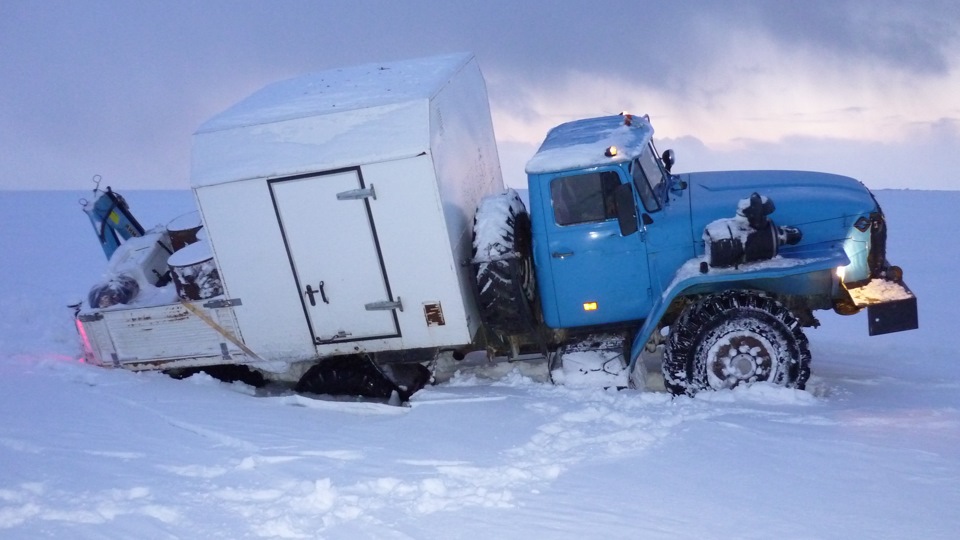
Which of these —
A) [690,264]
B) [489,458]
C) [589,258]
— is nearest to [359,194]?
[589,258]

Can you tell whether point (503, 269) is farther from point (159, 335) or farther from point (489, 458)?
point (159, 335)

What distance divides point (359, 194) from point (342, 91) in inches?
53.6

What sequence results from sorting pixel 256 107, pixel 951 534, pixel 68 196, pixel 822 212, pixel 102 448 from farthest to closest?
1. pixel 68 196
2. pixel 256 107
3. pixel 822 212
4. pixel 102 448
5. pixel 951 534

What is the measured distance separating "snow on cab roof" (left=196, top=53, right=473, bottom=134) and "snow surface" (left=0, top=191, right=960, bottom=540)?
8.68 ft

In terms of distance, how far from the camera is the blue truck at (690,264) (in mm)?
6172

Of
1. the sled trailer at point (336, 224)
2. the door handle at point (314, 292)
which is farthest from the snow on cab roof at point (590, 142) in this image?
the door handle at point (314, 292)

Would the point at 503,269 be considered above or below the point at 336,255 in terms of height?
below

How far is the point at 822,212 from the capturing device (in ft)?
21.1

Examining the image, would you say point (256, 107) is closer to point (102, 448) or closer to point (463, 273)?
point (463, 273)

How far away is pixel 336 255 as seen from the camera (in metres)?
6.86

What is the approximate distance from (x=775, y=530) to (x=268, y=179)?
194 inches

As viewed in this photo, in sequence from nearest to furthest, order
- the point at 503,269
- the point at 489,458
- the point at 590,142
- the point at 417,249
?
the point at 489,458 → the point at 503,269 → the point at 417,249 → the point at 590,142

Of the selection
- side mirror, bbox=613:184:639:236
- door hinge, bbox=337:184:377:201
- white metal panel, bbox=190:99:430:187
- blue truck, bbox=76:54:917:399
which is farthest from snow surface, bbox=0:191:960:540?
white metal panel, bbox=190:99:430:187

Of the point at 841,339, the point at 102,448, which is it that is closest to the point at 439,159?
the point at 102,448
